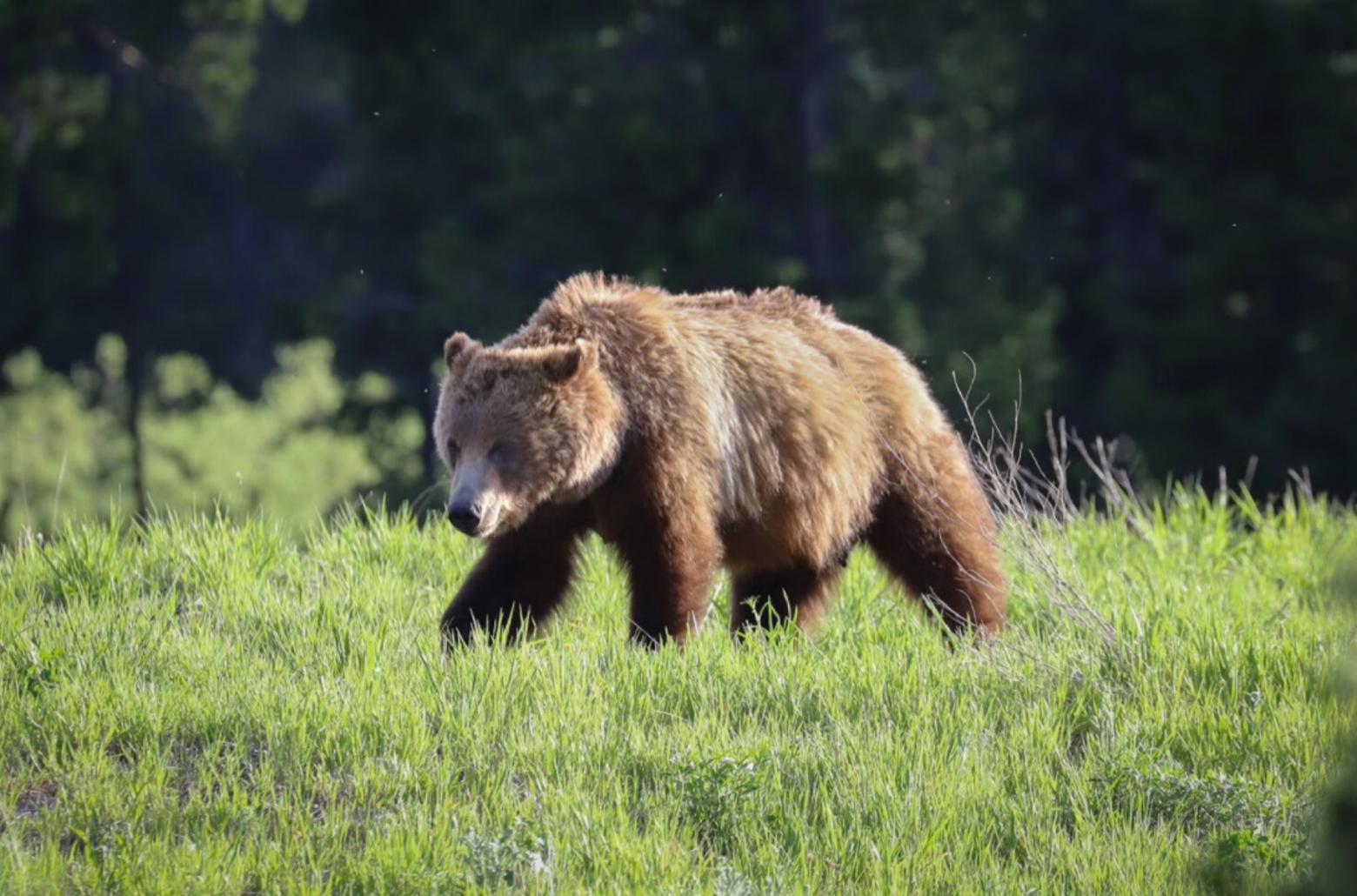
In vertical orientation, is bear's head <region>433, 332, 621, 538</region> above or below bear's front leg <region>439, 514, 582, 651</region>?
above

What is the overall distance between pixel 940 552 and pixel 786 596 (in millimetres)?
612

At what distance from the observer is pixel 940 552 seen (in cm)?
666

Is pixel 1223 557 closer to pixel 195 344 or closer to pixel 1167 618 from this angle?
pixel 1167 618

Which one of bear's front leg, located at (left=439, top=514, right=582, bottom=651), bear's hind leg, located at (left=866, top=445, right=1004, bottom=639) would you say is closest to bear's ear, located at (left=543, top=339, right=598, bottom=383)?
bear's front leg, located at (left=439, top=514, right=582, bottom=651)

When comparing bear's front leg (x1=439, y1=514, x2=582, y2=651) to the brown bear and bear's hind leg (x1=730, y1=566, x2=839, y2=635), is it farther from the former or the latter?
bear's hind leg (x1=730, y1=566, x2=839, y2=635)

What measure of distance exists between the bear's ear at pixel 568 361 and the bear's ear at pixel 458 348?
1.11 feet

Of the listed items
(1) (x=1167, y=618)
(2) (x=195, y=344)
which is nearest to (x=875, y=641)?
(1) (x=1167, y=618)

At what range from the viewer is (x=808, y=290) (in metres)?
19.3

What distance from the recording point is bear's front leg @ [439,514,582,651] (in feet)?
19.5

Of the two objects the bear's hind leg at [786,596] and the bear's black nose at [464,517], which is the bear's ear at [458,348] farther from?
the bear's hind leg at [786,596]

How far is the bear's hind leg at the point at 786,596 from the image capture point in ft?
22.1

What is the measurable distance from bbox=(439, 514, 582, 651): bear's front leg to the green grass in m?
0.15

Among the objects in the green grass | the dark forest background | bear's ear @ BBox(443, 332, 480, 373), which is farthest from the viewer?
the dark forest background

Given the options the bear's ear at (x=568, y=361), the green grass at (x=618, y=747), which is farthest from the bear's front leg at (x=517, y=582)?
the bear's ear at (x=568, y=361)
